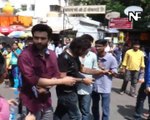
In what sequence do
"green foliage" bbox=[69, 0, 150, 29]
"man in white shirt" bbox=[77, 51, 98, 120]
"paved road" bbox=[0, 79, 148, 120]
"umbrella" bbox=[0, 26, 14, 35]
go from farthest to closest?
"umbrella" bbox=[0, 26, 14, 35]
"green foliage" bbox=[69, 0, 150, 29]
"paved road" bbox=[0, 79, 148, 120]
"man in white shirt" bbox=[77, 51, 98, 120]

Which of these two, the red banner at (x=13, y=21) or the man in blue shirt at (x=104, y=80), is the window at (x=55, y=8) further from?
the man in blue shirt at (x=104, y=80)

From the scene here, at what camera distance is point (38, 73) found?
4.09 m

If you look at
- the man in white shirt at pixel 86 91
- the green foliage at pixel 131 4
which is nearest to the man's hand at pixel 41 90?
the man in white shirt at pixel 86 91

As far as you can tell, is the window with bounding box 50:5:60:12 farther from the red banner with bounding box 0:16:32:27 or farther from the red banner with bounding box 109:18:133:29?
the red banner with bounding box 109:18:133:29

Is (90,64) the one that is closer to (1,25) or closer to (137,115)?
(137,115)

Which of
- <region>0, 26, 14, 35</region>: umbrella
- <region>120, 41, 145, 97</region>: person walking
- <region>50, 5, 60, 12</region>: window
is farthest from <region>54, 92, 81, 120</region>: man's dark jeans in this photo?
<region>50, 5, 60, 12</region>: window

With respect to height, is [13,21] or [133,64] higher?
[133,64]

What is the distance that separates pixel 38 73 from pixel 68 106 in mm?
1607

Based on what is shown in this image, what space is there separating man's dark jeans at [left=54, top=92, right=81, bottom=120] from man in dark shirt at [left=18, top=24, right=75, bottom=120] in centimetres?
128

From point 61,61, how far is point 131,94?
656 centimetres

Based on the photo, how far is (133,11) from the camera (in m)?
19.5

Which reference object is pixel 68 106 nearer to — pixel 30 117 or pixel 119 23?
pixel 30 117

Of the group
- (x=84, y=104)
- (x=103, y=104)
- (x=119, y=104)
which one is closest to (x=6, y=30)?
(x=119, y=104)

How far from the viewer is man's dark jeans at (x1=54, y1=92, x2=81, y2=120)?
5508 mm
